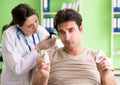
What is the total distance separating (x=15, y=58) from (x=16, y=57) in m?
0.01

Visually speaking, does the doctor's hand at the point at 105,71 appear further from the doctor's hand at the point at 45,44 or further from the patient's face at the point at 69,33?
the doctor's hand at the point at 45,44

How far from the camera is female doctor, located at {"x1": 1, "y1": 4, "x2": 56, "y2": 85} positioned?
213 centimetres

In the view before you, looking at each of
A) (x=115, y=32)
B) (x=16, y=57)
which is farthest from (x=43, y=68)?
(x=115, y=32)

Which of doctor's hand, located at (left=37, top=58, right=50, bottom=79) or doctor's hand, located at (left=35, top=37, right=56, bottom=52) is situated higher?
doctor's hand, located at (left=35, top=37, right=56, bottom=52)

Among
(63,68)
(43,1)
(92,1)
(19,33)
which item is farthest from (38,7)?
(63,68)

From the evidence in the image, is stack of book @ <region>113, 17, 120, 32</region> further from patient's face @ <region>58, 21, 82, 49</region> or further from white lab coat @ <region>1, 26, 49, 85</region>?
patient's face @ <region>58, 21, 82, 49</region>

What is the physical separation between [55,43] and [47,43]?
0.11 metres

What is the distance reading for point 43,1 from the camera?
462 cm

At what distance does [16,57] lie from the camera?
216cm

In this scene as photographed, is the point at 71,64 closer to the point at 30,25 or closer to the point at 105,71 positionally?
the point at 105,71

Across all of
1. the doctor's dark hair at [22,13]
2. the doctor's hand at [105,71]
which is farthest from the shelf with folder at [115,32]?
the doctor's hand at [105,71]

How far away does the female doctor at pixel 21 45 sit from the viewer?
213 centimetres

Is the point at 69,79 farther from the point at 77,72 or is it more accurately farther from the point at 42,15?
the point at 42,15

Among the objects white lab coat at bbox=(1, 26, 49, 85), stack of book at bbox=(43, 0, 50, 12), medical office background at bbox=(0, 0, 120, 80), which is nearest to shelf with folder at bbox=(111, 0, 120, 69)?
medical office background at bbox=(0, 0, 120, 80)
